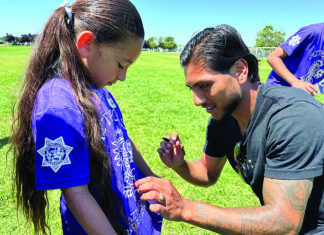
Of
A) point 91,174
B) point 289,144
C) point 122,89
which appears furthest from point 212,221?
point 122,89

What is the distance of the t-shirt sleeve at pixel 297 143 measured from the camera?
1.62 metres

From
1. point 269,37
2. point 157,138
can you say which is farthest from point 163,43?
point 157,138

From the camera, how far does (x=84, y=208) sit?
51.1 inches

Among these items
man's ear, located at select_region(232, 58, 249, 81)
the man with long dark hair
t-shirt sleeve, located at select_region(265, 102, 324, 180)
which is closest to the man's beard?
the man with long dark hair

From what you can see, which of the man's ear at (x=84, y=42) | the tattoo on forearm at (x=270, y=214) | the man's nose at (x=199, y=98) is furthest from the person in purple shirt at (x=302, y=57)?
→ the man's ear at (x=84, y=42)

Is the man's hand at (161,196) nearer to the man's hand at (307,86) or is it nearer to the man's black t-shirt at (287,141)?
the man's black t-shirt at (287,141)

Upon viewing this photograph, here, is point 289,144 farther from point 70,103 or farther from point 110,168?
point 70,103

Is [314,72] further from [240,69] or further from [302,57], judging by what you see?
[240,69]

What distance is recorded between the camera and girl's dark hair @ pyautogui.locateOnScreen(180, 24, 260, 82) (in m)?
1.96

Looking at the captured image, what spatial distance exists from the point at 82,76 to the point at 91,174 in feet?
1.73

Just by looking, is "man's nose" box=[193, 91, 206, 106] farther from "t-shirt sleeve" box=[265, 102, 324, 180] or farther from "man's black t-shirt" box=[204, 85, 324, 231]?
"t-shirt sleeve" box=[265, 102, 324, 180]

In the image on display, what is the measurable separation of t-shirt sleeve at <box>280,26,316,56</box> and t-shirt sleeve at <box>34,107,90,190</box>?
3.10m

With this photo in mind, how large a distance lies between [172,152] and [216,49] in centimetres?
97

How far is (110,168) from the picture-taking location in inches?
59.2
